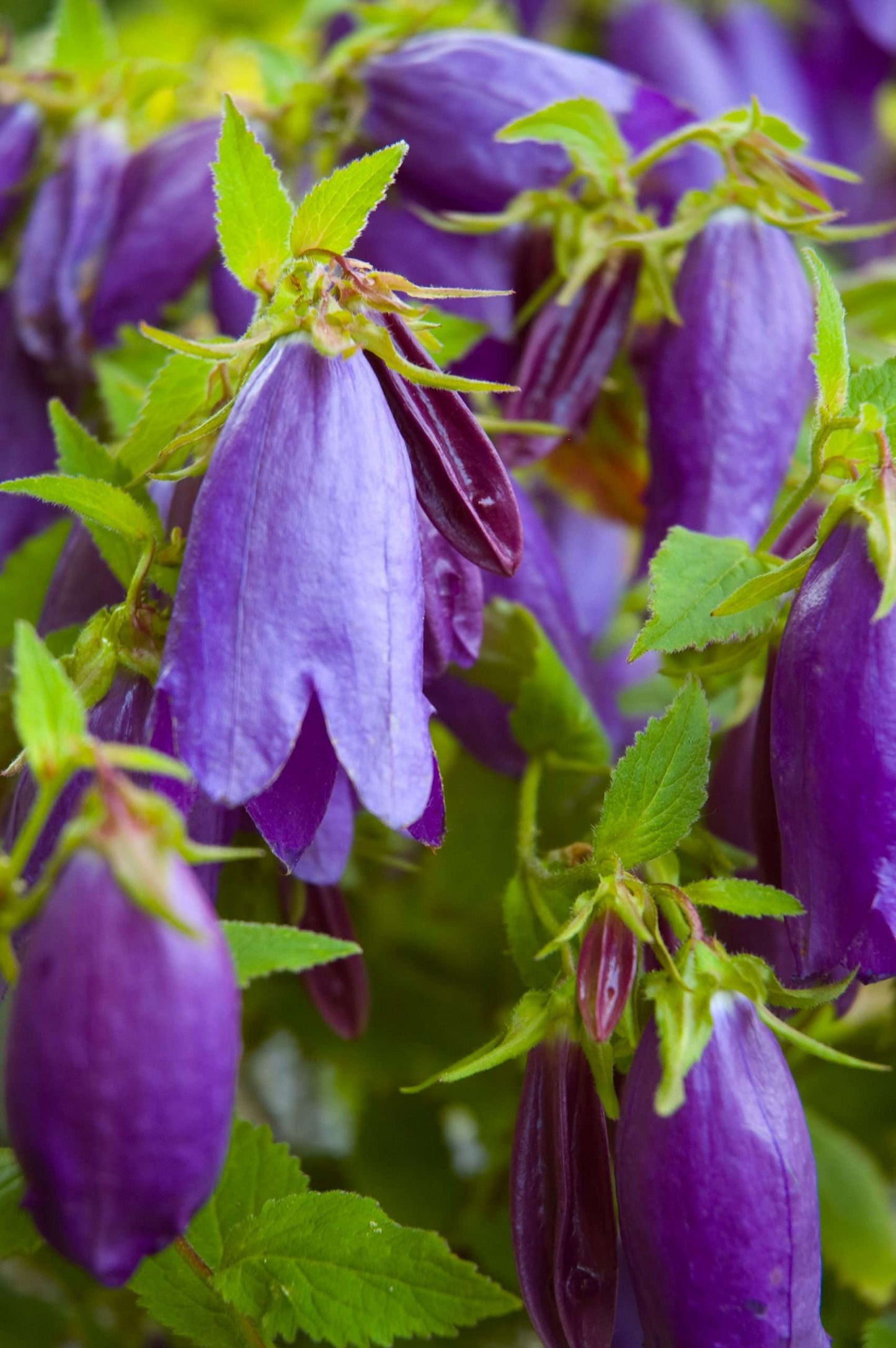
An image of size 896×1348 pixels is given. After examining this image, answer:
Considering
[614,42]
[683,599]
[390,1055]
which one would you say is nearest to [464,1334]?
[390,1055]

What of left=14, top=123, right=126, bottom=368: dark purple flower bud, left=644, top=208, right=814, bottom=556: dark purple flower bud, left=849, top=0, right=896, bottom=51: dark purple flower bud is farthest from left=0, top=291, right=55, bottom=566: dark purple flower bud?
left=849, top=0, right=896, bottom=51: dark purple flower bud

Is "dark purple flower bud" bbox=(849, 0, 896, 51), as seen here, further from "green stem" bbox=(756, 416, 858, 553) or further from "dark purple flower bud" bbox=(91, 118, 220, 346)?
"green stem" bbox=(756, 416, 858, 553)

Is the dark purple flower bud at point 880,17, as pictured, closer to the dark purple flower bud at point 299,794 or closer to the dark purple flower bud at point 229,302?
the dark purple flower bud at point 229,302

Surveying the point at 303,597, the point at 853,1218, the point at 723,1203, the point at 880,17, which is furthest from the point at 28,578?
the point at 880,17

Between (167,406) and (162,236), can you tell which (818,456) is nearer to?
(167,406)

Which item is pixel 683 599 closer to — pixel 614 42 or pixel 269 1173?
pixel 269 1173

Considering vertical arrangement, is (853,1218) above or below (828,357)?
below
